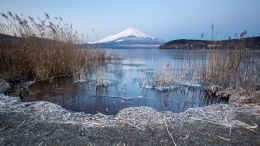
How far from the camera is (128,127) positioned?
95.7 inches

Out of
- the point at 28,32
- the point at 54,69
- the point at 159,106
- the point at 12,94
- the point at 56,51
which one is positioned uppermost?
the point at 28,32

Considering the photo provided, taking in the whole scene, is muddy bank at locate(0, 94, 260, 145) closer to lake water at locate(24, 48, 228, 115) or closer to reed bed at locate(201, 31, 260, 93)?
lake water at locate(24, 48, 228, 115)

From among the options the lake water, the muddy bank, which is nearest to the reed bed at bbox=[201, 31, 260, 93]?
the lake water

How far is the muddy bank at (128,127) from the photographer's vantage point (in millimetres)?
2043

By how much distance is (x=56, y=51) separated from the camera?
21.8 ft

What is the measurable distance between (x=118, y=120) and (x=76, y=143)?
0.85 metres

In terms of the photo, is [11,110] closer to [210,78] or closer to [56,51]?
[56,51]

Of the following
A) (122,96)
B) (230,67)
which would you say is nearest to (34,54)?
(122,96)

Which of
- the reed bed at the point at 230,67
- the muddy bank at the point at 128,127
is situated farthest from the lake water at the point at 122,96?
the muddy bank at the point at 128,127

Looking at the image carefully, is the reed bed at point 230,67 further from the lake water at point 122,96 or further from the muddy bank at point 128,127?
the muddy bank at point 128,127

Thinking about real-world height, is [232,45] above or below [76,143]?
above

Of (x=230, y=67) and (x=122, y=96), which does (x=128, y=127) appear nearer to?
(x=122, y=96)

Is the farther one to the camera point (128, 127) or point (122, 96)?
point (122, 96)

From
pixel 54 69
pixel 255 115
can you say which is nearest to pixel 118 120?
pixel 255 115
